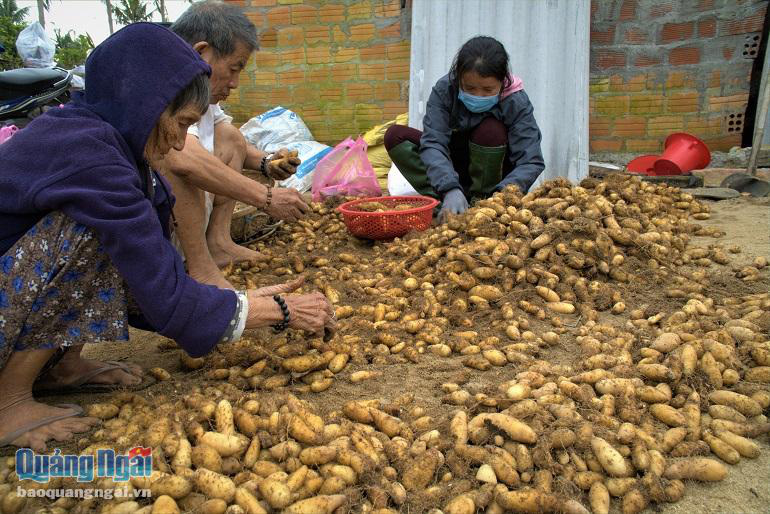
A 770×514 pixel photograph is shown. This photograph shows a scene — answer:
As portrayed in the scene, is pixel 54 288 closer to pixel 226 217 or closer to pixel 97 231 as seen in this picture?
pixel 97 231

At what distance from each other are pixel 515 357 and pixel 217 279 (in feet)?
4.71

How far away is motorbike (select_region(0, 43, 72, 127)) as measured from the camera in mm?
3701

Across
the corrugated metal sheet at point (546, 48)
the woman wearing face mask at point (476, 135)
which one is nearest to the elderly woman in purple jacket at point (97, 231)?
the woman wearing face mask at point (476, 135)

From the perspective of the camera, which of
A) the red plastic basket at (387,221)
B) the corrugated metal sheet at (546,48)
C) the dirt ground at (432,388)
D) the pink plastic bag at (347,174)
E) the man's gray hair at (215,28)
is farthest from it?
the corrugated metal sheet at (546,48)

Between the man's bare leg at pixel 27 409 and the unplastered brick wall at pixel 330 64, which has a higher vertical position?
the unplastered brick wall at pixel 330 64

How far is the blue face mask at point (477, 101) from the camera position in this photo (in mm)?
3344

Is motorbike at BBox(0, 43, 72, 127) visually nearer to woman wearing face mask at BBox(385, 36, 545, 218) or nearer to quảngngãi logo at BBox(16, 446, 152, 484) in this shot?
woman wearing face mask at BBox(385, 36, 545, 218)

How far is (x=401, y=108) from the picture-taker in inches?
220

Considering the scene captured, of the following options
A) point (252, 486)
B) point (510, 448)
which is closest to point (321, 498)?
point (252, 486)

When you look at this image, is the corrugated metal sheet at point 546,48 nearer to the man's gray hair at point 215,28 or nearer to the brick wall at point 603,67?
the brick wall at point 603,67

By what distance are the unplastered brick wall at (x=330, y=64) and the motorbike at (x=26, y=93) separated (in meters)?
2.07

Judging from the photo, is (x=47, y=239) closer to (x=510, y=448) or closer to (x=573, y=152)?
(x=510, y=448)

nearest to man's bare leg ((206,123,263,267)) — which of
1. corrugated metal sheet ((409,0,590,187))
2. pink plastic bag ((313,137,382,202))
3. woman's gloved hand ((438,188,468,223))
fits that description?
woman's gloved hand ((438,188,468,223))

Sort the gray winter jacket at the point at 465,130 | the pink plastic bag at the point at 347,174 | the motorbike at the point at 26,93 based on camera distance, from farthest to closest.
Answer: the pink plastic bag at the point at 347,174, the motorbike at the point at 26,93, the gray winter jacket at the point at 465,130
